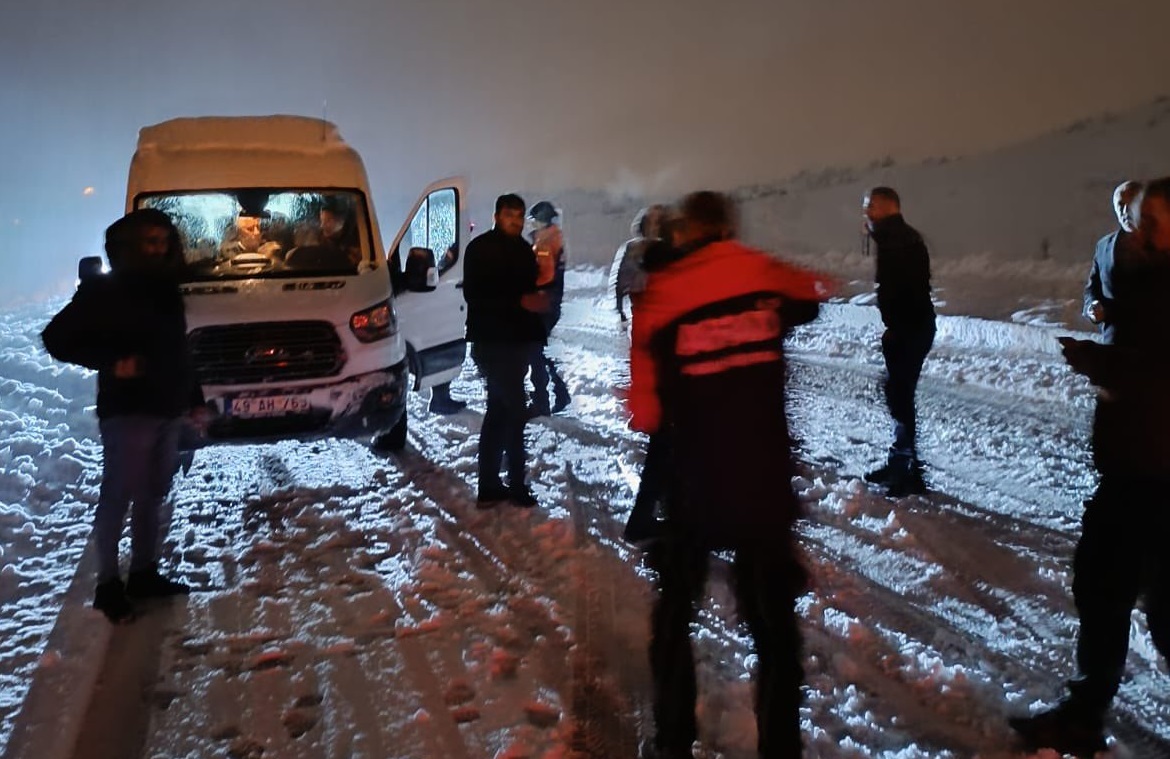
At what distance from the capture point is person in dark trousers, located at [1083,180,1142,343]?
10.1 feet

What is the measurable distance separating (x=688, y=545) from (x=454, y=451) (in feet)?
14.9

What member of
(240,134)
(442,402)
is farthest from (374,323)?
(442,402)

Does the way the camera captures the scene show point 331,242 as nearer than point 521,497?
No

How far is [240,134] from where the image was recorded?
7.03 meters

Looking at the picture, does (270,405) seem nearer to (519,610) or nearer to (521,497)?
(521,497)

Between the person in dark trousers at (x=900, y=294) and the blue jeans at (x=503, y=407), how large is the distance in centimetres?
212

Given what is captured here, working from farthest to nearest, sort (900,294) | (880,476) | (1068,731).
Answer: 1. (880,476)
2. (900,294)
3. (1068,731)

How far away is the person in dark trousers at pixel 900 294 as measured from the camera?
516 cm

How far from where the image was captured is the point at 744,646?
3646mm

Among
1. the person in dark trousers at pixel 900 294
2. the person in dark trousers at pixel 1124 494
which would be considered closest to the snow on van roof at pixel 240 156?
the person in dark trousers at pixel 900 294

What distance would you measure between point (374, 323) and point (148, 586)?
7.79 ft

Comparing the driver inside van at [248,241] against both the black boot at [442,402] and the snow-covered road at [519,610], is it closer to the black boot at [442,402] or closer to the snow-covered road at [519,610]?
the snow-covered road at [519,610]

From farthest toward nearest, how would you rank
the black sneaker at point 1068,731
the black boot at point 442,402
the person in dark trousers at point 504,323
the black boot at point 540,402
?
the black boot at point 442,402 < the black boot at point 540,402 < the person in dark trousers at point 504,323 < the black sneaker at point 1068,731

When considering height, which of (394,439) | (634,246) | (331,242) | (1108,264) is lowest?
(394,439)
